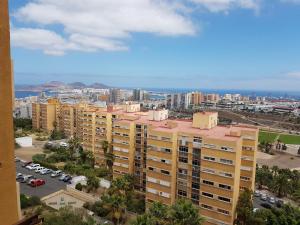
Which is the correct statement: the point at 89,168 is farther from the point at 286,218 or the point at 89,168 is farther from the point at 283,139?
the point at 283,139

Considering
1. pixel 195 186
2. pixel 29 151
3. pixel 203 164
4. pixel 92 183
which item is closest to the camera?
pixel 203 164

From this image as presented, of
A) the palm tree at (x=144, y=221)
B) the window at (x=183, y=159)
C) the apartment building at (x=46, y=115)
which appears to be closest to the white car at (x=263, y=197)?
the window at (x=183, y=159)

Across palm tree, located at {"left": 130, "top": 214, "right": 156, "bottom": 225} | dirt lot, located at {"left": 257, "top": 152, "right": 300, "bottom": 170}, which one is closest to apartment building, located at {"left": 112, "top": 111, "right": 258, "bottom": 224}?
palm tree, located at {"left": 130, "top": 214, "right": 156, "bottom": 225}

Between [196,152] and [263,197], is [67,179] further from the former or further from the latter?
[263,197]

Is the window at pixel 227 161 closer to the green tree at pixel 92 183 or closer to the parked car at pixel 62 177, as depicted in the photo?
the green tree at pixel 92 183

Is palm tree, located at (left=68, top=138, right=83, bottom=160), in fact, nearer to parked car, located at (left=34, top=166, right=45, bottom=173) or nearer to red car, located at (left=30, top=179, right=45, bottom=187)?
parked car, located at (left=34, top=166, right=45, bottom=173)

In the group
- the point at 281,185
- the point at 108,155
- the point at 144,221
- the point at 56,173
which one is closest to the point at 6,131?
the point at 144,221
